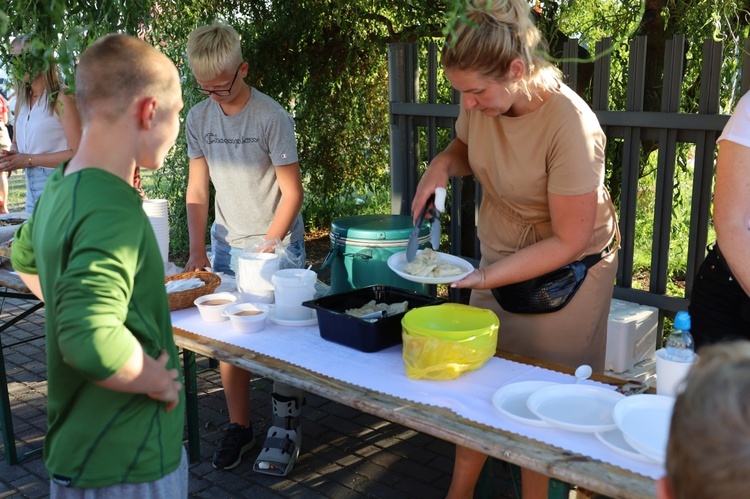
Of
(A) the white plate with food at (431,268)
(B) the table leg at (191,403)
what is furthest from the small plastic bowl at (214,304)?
(A) the white plate with food at (431,268)

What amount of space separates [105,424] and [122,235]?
0.48m

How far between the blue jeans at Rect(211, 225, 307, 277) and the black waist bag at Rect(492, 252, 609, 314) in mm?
1127

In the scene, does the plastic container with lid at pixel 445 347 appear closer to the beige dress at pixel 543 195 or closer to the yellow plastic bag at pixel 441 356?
the yellow plastic bag at pixel 441 356

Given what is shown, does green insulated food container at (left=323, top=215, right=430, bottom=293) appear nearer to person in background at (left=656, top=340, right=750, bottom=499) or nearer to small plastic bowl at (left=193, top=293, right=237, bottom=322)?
small plastic bowl at (left=193, top=293, right=237, bottom=322)

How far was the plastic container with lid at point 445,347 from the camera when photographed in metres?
2.32

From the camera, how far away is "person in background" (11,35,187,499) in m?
1.56

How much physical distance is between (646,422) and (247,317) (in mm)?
1501

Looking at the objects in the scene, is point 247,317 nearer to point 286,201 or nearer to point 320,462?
point 286,201

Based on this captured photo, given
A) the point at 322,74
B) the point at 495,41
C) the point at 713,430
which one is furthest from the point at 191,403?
the point at 322,74

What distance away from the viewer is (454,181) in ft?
14.9

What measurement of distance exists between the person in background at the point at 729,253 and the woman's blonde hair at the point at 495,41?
632 millimetres

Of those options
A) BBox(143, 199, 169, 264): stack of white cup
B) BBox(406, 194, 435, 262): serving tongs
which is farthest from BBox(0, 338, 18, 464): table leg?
BBox(406, 194, 435, 262): serving tongs

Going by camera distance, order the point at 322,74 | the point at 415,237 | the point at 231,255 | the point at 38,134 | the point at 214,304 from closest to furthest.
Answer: the point at 415,237
the point at 214,304
the point at 231,255
the point at 38,134
the point at 322,74

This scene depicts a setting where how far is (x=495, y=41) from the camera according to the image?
2.30 meters
